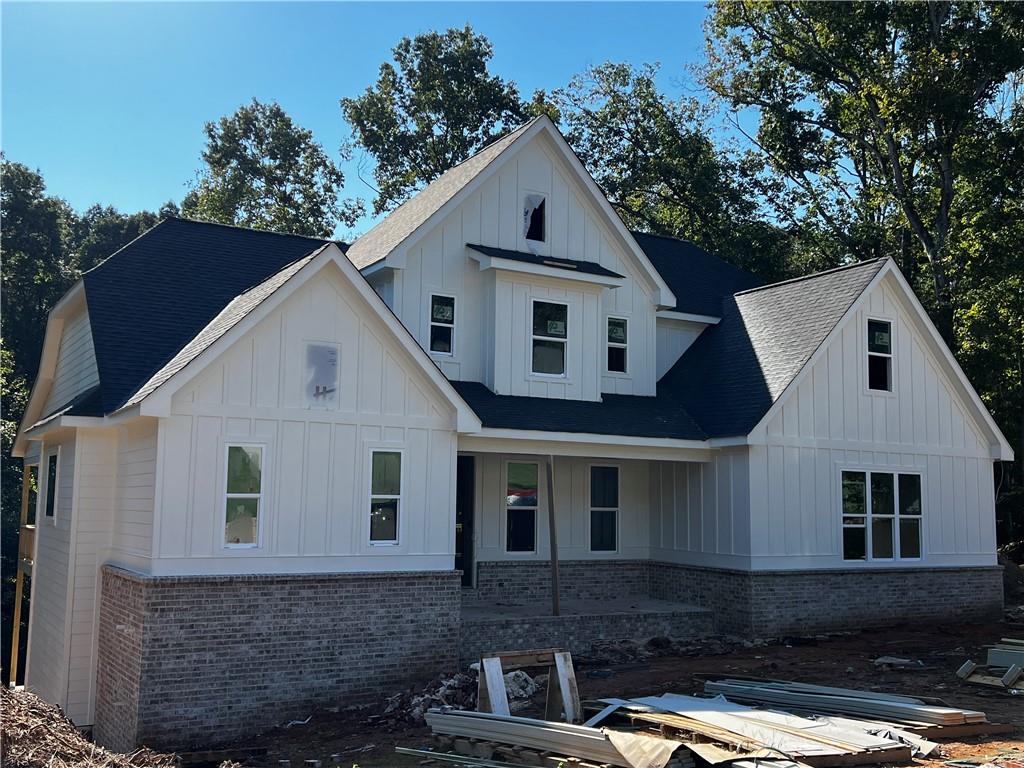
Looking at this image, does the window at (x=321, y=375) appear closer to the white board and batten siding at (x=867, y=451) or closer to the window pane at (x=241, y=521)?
the window pane at (x=241, y=521)

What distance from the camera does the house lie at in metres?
13.2

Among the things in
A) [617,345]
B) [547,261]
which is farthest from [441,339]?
[617,345]

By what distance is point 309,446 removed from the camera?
45.5 feet

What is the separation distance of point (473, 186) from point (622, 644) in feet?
28.6

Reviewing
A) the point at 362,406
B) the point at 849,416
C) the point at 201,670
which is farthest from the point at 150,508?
the point at 849,416

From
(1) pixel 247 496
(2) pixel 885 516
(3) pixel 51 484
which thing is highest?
(3) pixel 51 484

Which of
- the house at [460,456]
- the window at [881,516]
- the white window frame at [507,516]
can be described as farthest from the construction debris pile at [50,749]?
the window at [881,516]

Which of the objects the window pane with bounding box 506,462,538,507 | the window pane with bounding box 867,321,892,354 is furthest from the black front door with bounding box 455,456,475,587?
the window pane with bounding box 867,321,892,354

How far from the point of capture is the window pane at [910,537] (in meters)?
19.1

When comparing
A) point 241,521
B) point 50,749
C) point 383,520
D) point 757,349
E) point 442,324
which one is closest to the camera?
point 50,749

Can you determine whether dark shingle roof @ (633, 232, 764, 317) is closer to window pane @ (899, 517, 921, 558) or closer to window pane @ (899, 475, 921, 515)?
window pane @ (899, 475, 921, 515)

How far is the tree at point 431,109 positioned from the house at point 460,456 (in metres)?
19.4

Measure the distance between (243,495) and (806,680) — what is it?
8.22 m

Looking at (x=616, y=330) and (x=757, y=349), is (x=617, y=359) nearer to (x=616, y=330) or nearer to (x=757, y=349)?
(x=616, y=330)
